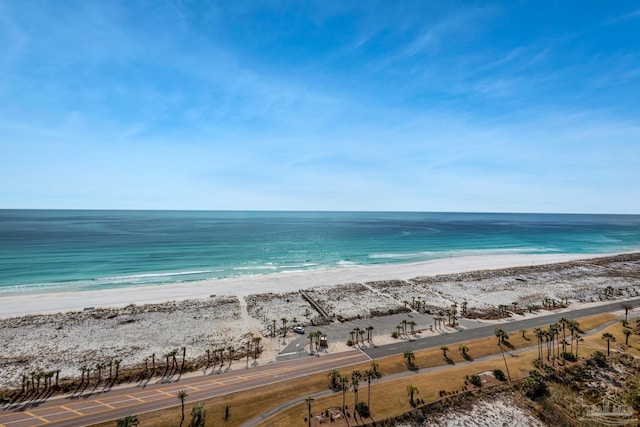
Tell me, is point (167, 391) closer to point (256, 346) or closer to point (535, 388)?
point (256, 346)

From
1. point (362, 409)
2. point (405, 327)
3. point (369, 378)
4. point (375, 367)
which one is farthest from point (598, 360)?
point (362, 409)

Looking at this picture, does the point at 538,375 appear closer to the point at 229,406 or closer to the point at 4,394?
the point at 229,406

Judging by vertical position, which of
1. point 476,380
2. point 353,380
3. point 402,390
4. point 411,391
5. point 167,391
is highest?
point 353,380

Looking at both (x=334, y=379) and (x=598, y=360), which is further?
(x=598, y=360)

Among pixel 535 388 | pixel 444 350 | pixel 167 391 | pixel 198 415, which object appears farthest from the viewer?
pixel 444 350

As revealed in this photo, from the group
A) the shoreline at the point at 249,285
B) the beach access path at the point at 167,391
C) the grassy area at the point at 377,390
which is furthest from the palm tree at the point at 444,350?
the shoreline at the point at 249,285

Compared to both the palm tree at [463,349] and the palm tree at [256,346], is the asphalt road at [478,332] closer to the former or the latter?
the palm tree at [463,349]
